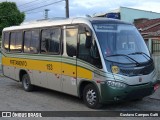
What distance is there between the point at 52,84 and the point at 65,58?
4.41 feet

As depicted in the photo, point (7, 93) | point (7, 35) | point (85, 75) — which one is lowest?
point (7, 93)

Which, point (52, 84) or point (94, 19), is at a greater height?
point (94, 19)

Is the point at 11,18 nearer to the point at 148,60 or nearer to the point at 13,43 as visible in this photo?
the point at 13,43

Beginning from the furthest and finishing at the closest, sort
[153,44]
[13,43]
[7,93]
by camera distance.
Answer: [153,44], [13,43], [7,93]

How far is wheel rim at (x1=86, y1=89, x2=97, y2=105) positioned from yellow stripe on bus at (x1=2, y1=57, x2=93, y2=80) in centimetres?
41

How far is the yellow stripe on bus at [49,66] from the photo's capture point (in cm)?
1012

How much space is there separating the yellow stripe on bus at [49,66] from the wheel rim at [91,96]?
408 mm

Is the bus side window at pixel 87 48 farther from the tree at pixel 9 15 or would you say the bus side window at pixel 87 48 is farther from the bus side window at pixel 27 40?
the tree at pixel 9 15

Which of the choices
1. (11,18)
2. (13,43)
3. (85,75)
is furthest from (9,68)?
(11,18)

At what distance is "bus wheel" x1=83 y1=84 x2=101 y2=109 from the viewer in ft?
32.0

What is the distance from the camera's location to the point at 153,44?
1609 centimetres

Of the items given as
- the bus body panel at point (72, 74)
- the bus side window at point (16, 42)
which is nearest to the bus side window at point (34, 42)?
the bus body panel at point (72, 74)

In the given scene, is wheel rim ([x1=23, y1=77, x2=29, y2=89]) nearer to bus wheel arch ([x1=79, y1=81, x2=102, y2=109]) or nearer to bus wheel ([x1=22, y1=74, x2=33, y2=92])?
bus wheel ([x1=22, y1=74, x2=33, y2=92])

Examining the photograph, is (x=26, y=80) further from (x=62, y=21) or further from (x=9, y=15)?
(x=9, y=15)
